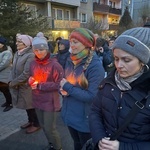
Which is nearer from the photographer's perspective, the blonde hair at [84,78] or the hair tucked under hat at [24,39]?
the blonde hair at [84,78]

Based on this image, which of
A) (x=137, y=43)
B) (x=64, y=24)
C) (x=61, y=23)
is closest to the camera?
(x=137, y=43)

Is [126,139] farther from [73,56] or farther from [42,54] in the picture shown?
[42,54]

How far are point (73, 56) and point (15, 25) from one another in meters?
11.2

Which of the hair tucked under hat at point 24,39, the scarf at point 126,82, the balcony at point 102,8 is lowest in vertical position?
the scarf at point 126,82

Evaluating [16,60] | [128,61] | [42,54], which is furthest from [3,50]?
[128,61]

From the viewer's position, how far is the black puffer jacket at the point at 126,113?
1.65 meters

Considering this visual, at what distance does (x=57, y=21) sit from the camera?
82.1ft

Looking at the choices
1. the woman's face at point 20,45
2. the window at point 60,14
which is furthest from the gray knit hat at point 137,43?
the window at point 60,14

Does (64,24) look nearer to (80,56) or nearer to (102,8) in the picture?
(102,8)

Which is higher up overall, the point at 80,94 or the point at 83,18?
the point at 83,18

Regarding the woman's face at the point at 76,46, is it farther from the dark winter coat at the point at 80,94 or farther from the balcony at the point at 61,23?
the balcony at the point at 61,23

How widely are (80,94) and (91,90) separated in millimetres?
132

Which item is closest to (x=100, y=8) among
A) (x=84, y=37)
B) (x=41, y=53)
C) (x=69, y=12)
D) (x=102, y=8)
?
(x=102, y=8)

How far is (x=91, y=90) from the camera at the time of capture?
244cm
